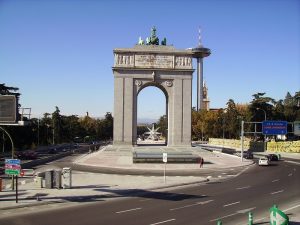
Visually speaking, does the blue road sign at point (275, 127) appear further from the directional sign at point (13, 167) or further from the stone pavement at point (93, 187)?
the directional sign at point (13, 167)

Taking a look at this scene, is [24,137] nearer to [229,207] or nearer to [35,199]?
[35,199]

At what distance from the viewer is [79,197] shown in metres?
29.4

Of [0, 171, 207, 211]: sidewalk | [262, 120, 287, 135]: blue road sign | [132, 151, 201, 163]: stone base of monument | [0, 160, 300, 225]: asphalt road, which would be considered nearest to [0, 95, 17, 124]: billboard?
[0, 171, 207, 211]: sidewalk

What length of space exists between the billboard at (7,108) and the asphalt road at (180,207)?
5.79m

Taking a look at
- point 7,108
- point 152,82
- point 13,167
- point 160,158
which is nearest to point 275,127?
point 160,158

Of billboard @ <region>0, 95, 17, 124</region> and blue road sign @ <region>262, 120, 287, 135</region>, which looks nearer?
billboard @ <region>0, 95, 17, 124</region>

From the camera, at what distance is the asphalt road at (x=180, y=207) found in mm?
21672

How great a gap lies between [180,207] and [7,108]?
38.6 ft

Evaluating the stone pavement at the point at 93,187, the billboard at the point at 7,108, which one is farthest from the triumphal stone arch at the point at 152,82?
the billboard at the point at 7,108

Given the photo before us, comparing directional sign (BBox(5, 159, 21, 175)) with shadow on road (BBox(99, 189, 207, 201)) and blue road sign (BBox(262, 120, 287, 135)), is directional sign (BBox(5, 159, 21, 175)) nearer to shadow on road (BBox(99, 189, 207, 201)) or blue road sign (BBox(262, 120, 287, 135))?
shadow on road (BBox(99, 189, 207, 201))

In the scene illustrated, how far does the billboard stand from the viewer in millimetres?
26438

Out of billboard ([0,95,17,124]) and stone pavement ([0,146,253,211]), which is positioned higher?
billboard ([0,95,17,124])

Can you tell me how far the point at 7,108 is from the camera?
1048 inches

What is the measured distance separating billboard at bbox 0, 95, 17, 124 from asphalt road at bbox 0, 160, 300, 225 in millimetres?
5787
